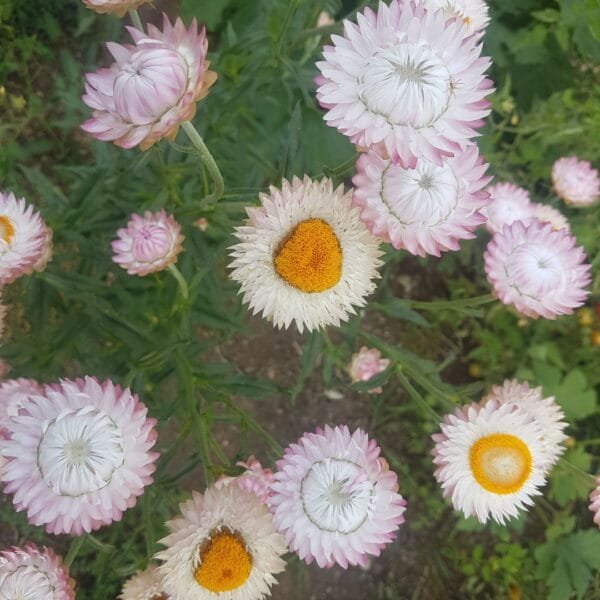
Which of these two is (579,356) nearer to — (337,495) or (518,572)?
(518,572)

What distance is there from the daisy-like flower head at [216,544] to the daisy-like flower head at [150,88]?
820 mm

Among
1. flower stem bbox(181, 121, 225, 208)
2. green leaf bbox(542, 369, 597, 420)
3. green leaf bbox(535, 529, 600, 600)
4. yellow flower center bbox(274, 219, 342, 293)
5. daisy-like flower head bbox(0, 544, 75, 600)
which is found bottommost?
green leaf bbox(535, 529, 600, 600)

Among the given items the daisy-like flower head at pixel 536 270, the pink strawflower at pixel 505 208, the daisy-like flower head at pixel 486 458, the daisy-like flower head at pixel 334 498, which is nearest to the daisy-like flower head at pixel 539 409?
the daisy-like flower head at pixel 486 458

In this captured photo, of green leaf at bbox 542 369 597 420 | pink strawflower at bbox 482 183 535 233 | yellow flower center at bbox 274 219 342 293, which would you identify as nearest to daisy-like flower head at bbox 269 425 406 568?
yellow flower center at bbox 274 219 342 293

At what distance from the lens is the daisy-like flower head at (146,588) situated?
1.71 metres

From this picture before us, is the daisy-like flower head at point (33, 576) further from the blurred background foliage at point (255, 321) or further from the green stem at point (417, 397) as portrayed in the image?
the green stem at point (417, 397)

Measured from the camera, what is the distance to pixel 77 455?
1.39 metres

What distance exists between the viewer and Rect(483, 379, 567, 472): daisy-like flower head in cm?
188

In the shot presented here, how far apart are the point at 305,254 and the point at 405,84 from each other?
0.45m

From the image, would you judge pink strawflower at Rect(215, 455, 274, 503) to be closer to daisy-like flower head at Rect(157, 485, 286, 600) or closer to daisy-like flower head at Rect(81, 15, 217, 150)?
daisy-like flower head at Rect(157, 485, 286, 600)

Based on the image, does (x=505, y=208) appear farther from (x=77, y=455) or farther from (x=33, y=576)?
(x=33, y=576)

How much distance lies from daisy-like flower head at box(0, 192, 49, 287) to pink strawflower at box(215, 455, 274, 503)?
0.69 m

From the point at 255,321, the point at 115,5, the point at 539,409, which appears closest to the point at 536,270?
the point at 539,409

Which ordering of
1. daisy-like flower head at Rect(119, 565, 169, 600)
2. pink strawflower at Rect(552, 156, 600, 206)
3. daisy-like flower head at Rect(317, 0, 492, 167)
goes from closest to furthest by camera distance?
daisy-like flower head at Rect(317, 0, 492, 167), daisy-like flower head at Rect(119, 565, 169, 600), pink strawflower at Rect(552, 156, 600, 206)
